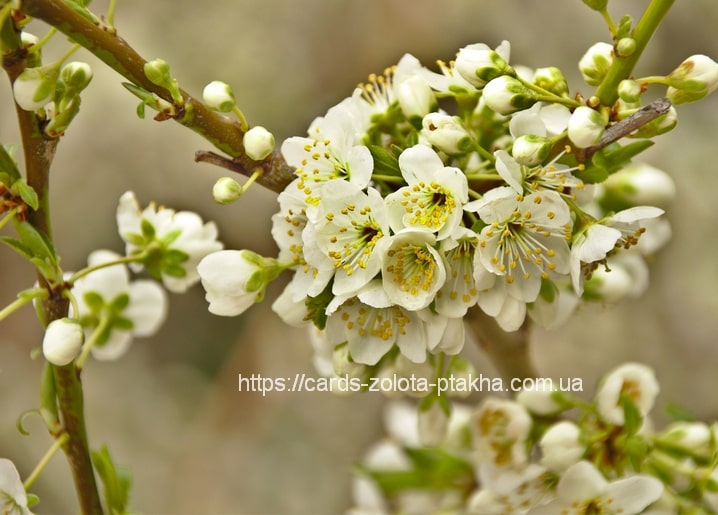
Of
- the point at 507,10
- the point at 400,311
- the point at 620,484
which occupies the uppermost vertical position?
the point at 507,10

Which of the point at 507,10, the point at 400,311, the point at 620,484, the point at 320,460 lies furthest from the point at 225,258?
the point at 507,10

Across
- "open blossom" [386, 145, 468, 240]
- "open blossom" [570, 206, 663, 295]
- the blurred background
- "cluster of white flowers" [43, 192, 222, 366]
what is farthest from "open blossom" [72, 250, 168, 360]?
the blurred background

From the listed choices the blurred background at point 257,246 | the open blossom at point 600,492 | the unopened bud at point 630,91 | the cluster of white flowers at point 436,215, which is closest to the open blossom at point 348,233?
the cluster of white flowers at point 436,215

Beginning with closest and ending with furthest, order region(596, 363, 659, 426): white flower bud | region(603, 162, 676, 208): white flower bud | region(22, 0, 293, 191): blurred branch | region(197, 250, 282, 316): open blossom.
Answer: region(22, 0, 293, 191): blurred branch
region(197, 250, 282, 316): open blossom
region(596, 363, 659, 426): white flower bud
region(603, 162, 676, 208): white flower bud

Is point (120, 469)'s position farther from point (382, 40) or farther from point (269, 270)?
point (382, 40)

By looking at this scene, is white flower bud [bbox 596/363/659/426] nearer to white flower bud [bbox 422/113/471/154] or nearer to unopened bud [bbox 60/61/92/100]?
white flower bud [bbox 422/113/471/154]
